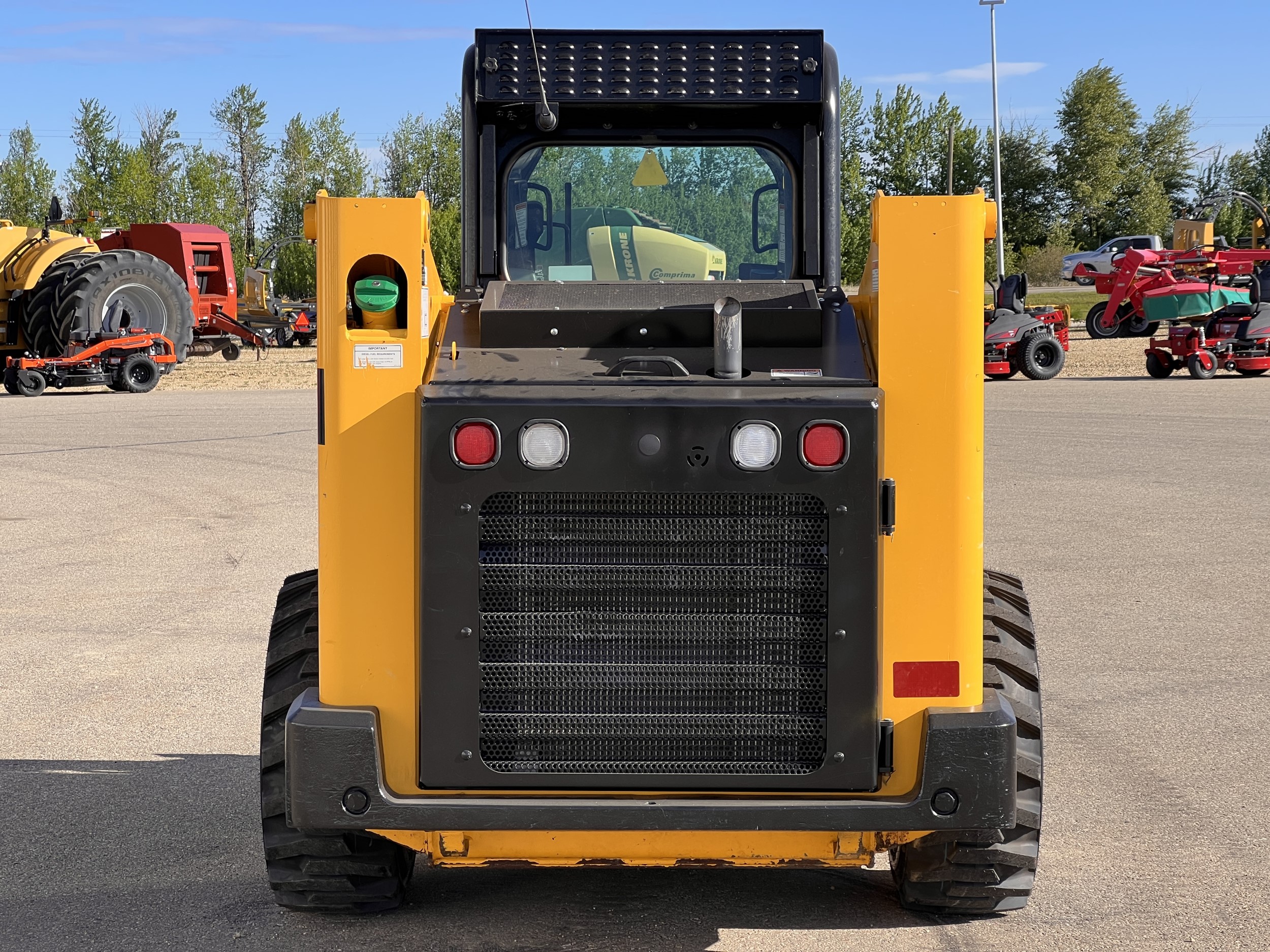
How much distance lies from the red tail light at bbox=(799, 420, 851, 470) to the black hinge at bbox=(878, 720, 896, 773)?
0.64m

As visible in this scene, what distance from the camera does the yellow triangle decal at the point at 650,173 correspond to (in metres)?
5.04

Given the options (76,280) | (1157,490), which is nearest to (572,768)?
(1157,490)

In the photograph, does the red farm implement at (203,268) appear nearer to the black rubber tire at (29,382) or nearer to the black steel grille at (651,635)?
the black rubber tire at (29,382)

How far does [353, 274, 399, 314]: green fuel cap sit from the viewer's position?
11.5ft

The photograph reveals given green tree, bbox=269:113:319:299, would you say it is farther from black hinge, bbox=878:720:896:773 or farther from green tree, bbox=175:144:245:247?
black hinge, bbox=878:720:896:773

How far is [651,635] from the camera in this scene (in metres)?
3.55

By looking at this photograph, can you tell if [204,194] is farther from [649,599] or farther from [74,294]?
[649,599]

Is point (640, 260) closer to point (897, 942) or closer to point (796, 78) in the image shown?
point (796, 78)

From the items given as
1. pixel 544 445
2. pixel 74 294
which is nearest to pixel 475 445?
pixel 544 445

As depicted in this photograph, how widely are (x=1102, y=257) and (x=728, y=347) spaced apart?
53660 millimetres

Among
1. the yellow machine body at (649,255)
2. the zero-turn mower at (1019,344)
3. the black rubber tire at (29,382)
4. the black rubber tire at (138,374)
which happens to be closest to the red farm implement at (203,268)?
the black rubber tire at (138,374)

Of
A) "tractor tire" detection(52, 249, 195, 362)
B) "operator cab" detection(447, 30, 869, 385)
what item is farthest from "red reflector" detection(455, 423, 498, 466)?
"tractor tire" detection(52, 249, 195, 362)

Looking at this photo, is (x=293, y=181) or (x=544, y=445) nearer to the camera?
(x=544, y=445)

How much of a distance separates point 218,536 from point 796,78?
687 centimetres
